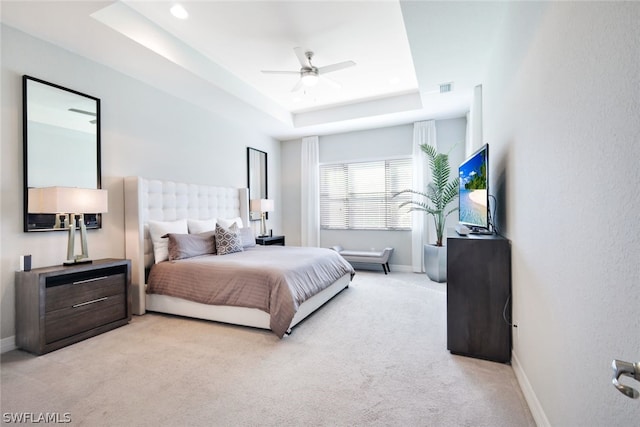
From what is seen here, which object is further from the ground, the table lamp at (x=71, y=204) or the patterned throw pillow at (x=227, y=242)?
the table lamp at (x=71, y=204)

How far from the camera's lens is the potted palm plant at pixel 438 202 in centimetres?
480

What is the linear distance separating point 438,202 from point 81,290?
4.95 meters

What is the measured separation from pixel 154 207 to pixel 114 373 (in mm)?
2106

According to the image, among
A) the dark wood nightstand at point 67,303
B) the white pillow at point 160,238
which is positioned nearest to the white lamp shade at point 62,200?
the dark wood nightstand at point 67,303

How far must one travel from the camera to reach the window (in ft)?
19.4

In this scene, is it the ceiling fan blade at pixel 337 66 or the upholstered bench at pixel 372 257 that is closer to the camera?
the ceiling fan blade at pixel 337 66

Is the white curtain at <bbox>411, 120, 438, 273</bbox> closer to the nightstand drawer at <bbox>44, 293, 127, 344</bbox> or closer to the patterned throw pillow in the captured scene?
the patterned throw pillow

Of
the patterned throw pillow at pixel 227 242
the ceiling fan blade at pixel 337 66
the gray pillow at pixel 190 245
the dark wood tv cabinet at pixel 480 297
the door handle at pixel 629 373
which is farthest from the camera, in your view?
the patterned throw pillow at pixel 227 242

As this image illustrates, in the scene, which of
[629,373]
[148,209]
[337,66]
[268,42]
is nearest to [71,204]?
[148,209]

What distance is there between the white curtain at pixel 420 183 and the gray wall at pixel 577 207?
137 inches

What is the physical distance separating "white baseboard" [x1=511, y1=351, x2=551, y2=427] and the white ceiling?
277 centimetres

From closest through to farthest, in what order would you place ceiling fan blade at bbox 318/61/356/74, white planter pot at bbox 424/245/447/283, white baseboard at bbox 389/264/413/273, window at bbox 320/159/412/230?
ceiling fan blade at bbox 318/61/356/74
white planter pot at bbox 424/245/447/283
white baseboard at bbox 389/264/413/273
window at bbox 320/159/412/230

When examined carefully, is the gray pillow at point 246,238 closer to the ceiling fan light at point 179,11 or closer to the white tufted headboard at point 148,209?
the white tufted headboard at point 148,209

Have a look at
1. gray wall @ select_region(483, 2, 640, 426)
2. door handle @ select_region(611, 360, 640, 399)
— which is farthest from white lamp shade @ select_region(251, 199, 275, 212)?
door handle @ select_region(611, 360, 640, 399)
